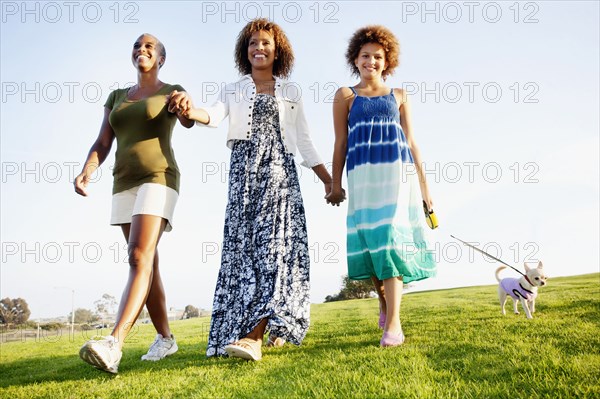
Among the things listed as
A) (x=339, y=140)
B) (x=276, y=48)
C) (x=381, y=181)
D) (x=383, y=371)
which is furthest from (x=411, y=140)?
(x=383, y=371)

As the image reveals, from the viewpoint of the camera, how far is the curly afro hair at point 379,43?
196 inches

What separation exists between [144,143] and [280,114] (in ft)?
3.92

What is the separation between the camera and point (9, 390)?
3.97m

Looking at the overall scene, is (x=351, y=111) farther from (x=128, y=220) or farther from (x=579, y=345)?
(x=579, y=345)

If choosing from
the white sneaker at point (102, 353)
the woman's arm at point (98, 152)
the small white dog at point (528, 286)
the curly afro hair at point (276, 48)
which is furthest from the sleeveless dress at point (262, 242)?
the small white dog at point (528, 286)

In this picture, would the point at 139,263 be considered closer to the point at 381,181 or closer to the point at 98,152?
the point at 98,152

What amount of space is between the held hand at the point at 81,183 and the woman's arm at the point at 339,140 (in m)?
2.19

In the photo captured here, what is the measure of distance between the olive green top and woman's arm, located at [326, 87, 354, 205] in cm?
144

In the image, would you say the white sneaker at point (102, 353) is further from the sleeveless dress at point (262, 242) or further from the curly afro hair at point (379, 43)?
the curly afro hair at point (379, 43)

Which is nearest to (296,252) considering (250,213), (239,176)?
(250,213)

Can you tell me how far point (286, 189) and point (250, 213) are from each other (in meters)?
0.37

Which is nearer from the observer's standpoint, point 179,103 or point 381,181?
point 179,103

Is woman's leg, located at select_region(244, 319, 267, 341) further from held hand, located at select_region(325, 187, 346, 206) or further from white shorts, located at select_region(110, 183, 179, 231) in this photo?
held hand, located at select_region(325, 187, 346, 206)

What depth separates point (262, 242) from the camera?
436 cm
